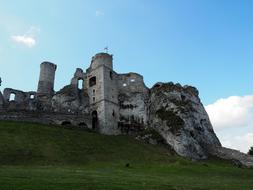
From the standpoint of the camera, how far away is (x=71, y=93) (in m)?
70.8

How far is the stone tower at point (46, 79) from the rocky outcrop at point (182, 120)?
26117 millimetres

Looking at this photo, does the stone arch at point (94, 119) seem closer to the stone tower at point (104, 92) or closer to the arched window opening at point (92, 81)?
the stone tower at point (104, 92)

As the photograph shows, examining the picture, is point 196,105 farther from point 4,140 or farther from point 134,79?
point 4,140

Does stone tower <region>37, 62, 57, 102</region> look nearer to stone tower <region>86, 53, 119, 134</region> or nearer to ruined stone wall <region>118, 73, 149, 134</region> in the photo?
stone tower <region>86, 53, 119, 134</region>

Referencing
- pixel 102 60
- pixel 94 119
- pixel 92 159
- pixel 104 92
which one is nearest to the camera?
pixel 92 159

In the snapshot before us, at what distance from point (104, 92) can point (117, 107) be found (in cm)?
506

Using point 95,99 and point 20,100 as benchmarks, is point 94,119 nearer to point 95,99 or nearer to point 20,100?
point 95,99

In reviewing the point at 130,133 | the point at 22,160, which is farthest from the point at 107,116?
the point at 22,160

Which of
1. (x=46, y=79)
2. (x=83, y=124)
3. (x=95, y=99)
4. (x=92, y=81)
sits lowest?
(x=83, y=124)

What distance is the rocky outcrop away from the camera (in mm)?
56562

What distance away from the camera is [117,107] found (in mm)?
68875

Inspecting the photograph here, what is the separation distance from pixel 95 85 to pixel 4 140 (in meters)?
33.5

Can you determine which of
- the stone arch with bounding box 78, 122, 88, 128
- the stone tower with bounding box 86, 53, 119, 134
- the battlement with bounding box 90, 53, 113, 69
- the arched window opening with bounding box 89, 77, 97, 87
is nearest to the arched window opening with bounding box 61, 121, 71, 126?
the stone arch with bounding box 78, 122, 88, 128

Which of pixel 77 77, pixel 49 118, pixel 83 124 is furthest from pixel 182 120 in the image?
pixel 77 77
